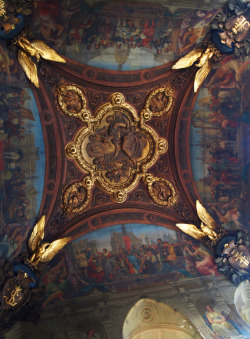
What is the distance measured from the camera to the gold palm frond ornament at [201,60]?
1237 centimetres

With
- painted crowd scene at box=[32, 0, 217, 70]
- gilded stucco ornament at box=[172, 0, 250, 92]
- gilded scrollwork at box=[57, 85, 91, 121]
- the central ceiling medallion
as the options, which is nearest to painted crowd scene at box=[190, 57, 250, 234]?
gilded stucco ornament at box=[172, 0, 250, 92]

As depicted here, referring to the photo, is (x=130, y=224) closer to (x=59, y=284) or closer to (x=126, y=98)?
(x=59, y=284)

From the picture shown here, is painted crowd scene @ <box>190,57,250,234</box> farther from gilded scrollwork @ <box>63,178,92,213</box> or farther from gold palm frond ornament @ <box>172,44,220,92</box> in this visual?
gilded scrollwork @ <box>63,178,92,213</box>

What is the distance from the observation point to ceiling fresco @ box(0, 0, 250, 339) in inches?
438

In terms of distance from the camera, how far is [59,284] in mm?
12031

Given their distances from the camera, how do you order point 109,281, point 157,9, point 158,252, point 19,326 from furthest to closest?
point 158,252, point 109,281, point 157,9, point 19,326

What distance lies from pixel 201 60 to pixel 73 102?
5322 millimetres

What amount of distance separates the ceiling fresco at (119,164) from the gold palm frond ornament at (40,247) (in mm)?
139

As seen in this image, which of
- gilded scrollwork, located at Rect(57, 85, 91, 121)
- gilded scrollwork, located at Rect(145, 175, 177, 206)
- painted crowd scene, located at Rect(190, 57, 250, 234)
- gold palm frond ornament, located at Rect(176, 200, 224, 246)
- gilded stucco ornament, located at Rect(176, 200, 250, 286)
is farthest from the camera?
gilded scrollwork, located at Rect(145, 175, 177, 206)

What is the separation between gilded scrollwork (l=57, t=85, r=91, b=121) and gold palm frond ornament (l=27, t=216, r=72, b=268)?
437 cm

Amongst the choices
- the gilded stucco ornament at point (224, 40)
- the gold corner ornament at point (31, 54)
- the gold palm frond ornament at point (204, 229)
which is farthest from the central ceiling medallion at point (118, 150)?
the gold corner ornament at point (31, 54)

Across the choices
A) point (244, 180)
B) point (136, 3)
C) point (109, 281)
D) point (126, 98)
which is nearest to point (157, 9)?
point (136, 3)

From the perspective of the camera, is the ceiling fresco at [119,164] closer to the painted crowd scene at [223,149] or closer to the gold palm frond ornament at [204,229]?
the painted crowd scene at [223,149]

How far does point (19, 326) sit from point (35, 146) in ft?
20.2
